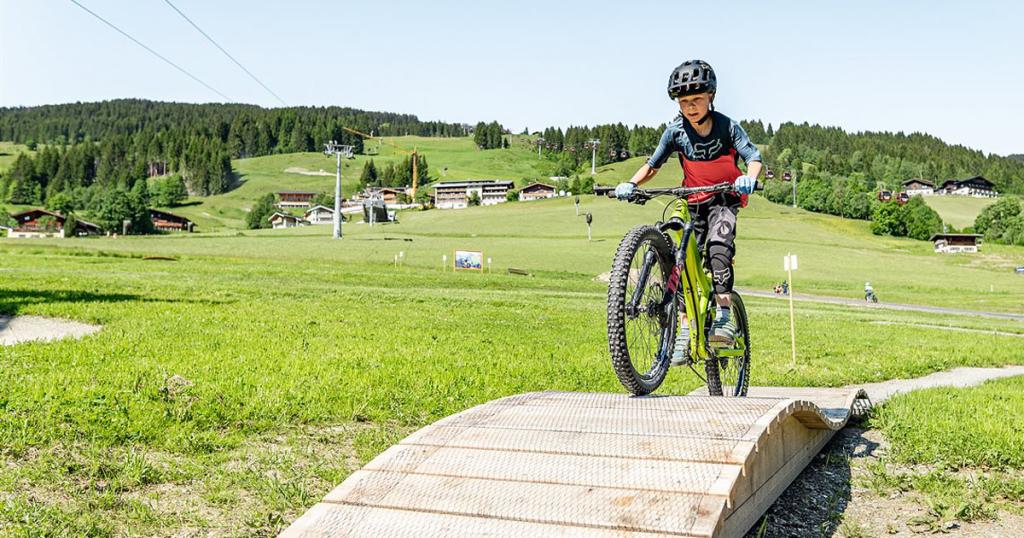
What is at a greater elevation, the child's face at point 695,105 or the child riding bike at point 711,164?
the child's face at point 695,105

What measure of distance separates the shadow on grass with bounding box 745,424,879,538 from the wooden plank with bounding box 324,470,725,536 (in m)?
1.54

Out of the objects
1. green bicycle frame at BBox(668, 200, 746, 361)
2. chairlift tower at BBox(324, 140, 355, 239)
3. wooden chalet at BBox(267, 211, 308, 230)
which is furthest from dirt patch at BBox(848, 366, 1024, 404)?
wooden chalet at BBox(267, 211, 308, 230)

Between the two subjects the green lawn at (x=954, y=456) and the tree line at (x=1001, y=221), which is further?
the tree line at (x=1001, y=221)

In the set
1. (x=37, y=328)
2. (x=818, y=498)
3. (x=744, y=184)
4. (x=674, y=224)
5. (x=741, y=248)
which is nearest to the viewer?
(x=818, y=498)

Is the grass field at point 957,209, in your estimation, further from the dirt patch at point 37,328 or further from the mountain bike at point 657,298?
the mountain bike at point 657,298

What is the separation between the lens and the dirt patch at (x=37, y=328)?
13442mm

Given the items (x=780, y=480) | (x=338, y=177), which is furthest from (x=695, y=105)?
(x=338, y=177)

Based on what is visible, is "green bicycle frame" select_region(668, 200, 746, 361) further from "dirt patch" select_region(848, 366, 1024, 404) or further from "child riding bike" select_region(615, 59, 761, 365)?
"dirt patch" select_region(848, 366, 1024, 404)

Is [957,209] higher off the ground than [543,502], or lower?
higher

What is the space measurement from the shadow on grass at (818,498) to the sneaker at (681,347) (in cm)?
142

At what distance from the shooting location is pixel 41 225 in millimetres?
164875

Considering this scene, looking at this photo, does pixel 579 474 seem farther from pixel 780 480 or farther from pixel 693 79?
pixel 693 79

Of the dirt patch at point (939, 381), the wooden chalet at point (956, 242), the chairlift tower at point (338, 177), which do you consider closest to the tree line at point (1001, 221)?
the wooden chalet at point (956, 242)

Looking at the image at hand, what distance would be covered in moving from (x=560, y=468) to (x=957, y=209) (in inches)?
7993
